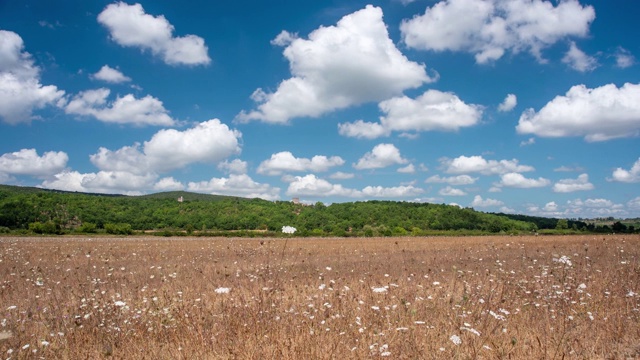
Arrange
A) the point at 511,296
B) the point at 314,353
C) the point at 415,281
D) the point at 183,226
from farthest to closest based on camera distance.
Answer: the point at 183,226
the point at 415,281
the point at 511,296
the point at 314,353

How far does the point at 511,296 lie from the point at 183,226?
4971 inches

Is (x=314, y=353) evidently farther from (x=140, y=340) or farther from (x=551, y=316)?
(x=551, y=316)

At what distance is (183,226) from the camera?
12419 cm

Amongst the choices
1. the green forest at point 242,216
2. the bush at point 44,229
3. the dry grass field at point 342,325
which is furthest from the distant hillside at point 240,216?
the dry grass field at point 342,325

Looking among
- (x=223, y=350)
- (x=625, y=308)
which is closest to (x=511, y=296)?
(x=625, y=308)

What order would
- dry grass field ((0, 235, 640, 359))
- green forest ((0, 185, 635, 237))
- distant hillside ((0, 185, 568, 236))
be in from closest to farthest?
dry grass field ((0, 235, 640, 359)) < green forest ((0, 185, 635, 237)) < distant hillside ((0, 185, 568, 236))

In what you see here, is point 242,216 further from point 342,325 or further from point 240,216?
point 342,325

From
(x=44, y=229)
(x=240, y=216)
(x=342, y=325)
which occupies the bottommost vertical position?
(x=44, y=229)

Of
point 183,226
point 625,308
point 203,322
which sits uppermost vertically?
point 625,308

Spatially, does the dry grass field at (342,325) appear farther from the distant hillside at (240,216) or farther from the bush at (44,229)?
the distant hillside at (240,216)

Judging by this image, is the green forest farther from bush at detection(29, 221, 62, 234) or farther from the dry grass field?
the dry grass field

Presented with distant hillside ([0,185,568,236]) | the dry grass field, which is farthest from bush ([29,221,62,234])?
the dry grass field

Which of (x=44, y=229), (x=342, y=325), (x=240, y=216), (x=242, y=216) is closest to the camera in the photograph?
(x=342, y=325)

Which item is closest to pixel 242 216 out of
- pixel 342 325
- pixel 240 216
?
pixel 240 216
